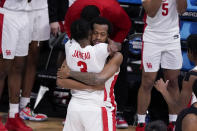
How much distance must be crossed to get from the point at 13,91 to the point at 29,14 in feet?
2.71

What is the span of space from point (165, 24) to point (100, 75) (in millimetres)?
1681

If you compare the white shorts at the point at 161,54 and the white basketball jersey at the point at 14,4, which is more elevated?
the white basketball jersey at the point at 14,4

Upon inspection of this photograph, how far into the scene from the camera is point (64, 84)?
4.39 metres

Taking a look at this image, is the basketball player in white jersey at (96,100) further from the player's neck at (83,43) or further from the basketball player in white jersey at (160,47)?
the basketball player in white jersey at (160,47)

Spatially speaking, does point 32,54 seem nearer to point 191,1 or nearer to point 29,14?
point 29,14

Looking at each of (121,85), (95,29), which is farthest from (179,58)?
(95,29)

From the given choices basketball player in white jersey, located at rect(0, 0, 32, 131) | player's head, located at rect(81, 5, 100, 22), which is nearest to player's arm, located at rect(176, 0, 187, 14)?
player's head, located at rect(81, 5, 100, 22)

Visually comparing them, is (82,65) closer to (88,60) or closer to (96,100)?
(88,60)

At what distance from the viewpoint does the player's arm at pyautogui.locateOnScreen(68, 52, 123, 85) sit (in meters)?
4.24

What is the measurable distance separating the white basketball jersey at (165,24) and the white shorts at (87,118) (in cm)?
168

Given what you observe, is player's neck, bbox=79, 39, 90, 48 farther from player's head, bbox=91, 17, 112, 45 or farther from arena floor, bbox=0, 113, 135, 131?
arena floor, bbox=0, 113, 135, 131

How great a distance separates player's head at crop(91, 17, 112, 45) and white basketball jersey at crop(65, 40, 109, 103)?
157 mm

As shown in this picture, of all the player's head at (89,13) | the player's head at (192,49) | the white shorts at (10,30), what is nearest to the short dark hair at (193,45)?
the player's head at (192,49)

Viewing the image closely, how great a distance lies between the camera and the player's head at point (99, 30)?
14.6 feet
